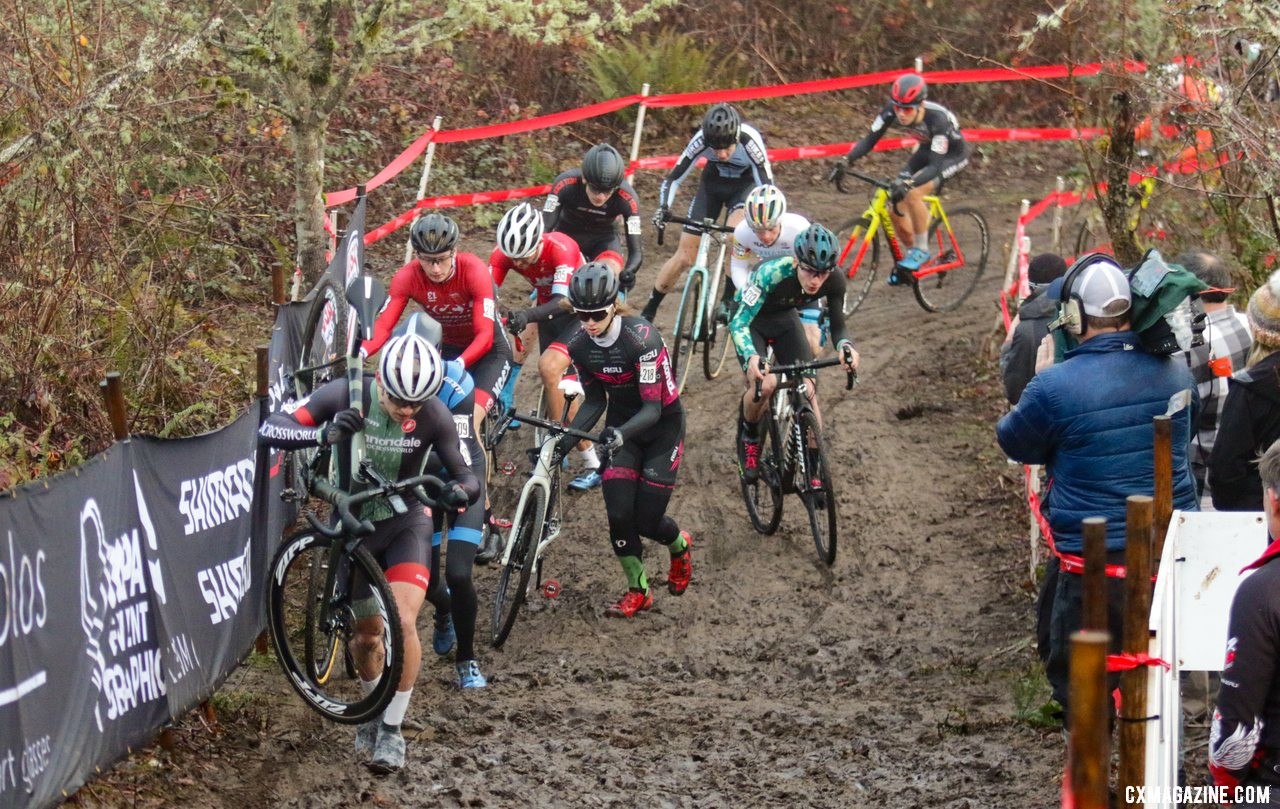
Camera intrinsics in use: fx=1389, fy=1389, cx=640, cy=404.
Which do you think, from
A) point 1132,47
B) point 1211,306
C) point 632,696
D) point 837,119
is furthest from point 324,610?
point 837,119

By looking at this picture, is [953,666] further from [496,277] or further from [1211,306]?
[496,277]

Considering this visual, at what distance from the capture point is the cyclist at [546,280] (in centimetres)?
967

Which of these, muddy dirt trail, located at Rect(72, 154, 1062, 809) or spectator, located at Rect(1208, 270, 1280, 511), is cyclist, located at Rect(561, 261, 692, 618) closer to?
muddy dirt trail, located at Rect(72, 154, 1062, 809)

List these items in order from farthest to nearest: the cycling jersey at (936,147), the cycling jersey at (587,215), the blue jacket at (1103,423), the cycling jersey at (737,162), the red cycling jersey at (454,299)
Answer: the cycling jersey at (936,147) → the cycling jersey at (737,162) → the cycling jersey at (587,215) → the red cycling jersey at (454,299) → the blue jacket at (1103,423)

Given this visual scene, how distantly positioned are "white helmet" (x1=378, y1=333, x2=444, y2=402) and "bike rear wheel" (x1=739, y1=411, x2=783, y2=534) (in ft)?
11.4

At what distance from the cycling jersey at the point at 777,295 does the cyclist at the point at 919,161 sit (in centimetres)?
403

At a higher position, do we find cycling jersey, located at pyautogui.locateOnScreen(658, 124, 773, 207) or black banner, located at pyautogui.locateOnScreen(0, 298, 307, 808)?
cycling jersey, located at pyautogui.locateOnScreen(658, 124, 773, 207)

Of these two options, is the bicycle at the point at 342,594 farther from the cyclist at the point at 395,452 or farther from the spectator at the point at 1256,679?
the spectator at the point at 1256,679

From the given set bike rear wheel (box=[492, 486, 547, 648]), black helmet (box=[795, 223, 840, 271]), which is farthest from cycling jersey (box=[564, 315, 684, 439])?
black helmet (box=[795, 223, 840, 271])

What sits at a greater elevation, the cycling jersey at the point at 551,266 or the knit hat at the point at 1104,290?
the cycling jersey at the point at 551,266

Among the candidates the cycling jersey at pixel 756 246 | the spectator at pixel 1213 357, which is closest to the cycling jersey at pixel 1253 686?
the spectator at pixel 1213 357

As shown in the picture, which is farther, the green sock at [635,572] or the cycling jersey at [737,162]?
the cycling jersey at [737,162]

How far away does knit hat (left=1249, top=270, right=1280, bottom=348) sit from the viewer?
18.2ft

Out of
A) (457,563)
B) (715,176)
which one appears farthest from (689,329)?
(457,563)
